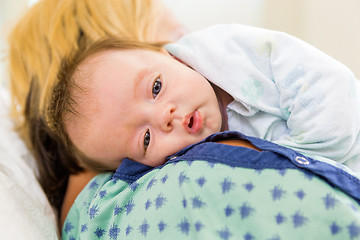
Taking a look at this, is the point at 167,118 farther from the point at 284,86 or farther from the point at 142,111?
the point at 284,86

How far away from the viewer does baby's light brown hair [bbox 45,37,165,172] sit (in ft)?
2.61

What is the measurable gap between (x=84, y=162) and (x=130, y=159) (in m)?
0.14

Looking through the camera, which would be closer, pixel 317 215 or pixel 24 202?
pixel 317 215

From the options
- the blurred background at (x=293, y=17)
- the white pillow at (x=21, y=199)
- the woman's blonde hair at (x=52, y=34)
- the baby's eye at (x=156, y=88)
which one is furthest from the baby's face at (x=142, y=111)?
the blurred background at (x=293, y=17)

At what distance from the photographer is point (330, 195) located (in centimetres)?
55

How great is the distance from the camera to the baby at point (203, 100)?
27.8 inches

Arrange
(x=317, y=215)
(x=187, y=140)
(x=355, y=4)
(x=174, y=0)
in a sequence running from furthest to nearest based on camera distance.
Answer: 1. (x=174, y=0)
2. (x=355, y=4)
3. (x=187, y=140)
4. (x=317, y=215)

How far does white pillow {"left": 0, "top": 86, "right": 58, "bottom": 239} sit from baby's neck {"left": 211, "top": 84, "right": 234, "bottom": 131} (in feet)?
1.28

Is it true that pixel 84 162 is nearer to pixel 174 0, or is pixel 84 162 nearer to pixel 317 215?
pixel 317 215

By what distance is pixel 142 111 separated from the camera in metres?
0.76

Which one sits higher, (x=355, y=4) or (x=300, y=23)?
(x=355, y=4)

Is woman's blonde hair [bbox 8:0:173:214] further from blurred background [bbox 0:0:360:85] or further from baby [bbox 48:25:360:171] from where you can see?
baby [bbox 48:25:360:171]

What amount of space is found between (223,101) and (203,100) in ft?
0.33

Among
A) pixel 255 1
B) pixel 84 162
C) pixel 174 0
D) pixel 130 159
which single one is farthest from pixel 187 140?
pixel 174 0
